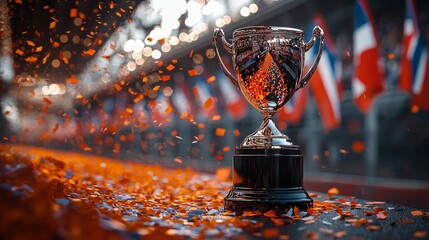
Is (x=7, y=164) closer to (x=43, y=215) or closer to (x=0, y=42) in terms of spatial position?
(x=43, y=215)

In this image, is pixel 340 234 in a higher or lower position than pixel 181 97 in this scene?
lower

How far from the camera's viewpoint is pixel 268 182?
3.41 metres

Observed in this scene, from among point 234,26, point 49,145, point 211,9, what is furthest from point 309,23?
point 49,145

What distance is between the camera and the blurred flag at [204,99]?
18.2 metres

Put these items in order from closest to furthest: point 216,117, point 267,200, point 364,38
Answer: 1. point 267,200
2. point 364,38
3. point 216,117

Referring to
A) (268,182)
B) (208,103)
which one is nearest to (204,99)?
(208,103)

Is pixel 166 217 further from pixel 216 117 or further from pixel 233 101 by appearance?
pixel 216 117

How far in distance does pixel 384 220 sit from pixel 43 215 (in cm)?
181

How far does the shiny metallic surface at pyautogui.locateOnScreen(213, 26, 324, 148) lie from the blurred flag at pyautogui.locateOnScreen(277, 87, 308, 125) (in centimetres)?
918

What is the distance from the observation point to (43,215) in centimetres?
215

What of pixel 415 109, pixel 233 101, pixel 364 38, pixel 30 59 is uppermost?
pixel 364 38

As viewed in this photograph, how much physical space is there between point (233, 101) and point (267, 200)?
42.4 feet

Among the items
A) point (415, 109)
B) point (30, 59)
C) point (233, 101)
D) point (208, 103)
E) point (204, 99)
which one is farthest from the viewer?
point (204, 99)

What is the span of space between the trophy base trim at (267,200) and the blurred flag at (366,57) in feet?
25.6
